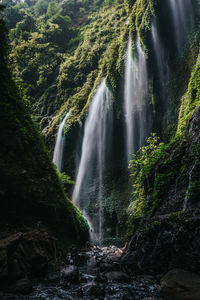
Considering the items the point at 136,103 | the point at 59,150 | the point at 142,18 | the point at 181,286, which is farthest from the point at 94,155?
the point at 181,286

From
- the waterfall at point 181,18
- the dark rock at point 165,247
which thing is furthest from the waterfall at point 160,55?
the dark rock at point 165,247

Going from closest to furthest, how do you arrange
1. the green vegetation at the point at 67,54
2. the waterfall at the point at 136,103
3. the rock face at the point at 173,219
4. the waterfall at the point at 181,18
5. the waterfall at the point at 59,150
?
the rock face at the point at 173,219 < the waterfall at the point at 181,18 < the waterfall at the point at 136,103 < the waterfall at the point at 59,150 < the green vegetation at the point at 67,54

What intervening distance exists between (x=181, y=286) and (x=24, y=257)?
3059 mm

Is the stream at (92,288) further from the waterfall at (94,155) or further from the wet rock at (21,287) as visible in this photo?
the waterfall at (94,155)

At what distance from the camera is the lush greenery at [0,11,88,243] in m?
4.77

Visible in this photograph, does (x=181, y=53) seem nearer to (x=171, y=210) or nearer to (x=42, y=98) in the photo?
(x=171, y=210)

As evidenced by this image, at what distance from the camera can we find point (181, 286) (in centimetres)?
272

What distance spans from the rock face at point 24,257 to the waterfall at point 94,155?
8404 mm

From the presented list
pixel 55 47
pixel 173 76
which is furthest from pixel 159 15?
pixel 55 47

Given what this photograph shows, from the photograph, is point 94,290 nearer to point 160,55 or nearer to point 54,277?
point 54,277

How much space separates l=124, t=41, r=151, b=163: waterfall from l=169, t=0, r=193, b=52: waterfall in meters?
2.36

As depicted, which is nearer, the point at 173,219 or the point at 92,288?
the point at 92,288

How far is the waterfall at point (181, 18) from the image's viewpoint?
1173 cm

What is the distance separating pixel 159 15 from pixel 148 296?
1462cm
